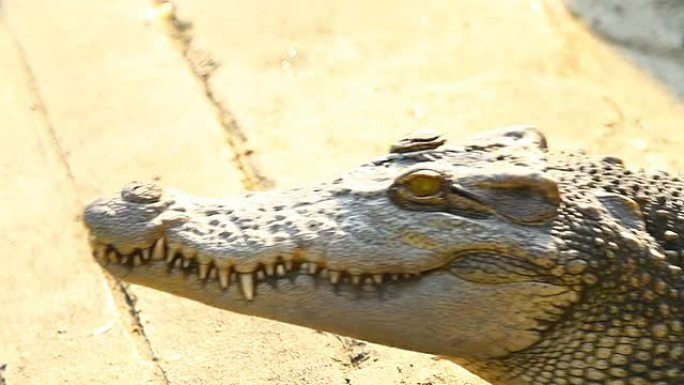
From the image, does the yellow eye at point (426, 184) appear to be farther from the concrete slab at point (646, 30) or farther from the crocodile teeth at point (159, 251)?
the concrete slab at point (646, 30)

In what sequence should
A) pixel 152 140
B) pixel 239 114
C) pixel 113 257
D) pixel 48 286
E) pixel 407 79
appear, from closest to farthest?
pixel 113 257 → pixel 48 286 → pixel 152 140 → pixel 239 114 → pixel 407 79

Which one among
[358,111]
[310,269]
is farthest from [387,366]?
[358,111]

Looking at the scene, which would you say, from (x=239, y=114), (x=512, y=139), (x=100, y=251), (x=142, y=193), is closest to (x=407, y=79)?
(x=239, y=114)

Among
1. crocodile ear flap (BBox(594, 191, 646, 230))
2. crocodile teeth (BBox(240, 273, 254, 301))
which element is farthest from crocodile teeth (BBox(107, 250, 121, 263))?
crocodile ear flap (BBox(594, 191, 646, 230))

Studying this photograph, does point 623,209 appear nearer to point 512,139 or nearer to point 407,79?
point 512,139

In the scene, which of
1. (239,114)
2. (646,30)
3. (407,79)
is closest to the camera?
(239,114)

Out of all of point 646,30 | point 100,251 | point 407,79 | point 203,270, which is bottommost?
point 646,30

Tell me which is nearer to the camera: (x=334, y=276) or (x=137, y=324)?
(x=334, y=276)

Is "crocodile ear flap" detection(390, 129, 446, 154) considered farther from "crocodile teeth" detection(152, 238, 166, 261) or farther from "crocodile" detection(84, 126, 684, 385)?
"crocodile teeth" detection(152, 238, 166, 261)
